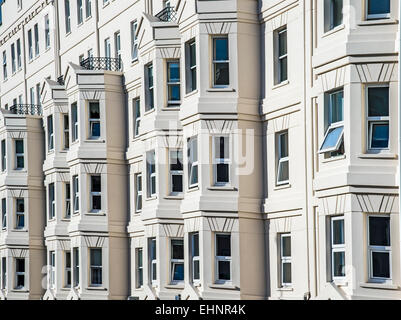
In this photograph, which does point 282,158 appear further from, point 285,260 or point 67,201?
point 67,201

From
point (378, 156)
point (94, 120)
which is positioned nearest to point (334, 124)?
point (378, 156)

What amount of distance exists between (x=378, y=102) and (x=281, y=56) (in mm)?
5546

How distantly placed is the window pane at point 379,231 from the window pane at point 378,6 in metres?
4.76

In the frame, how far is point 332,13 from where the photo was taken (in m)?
26.3

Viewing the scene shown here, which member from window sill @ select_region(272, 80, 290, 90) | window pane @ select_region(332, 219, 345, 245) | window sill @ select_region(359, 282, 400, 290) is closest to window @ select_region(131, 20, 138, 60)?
window sill @ select_region(272, 80, 290, 90)

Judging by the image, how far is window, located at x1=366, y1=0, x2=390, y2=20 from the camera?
24.9 m

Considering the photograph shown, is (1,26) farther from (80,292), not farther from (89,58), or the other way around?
(80,292)

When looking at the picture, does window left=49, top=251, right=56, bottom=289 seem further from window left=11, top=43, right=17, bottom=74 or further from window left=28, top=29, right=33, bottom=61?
window left=11, top=43, right=17, bottom=74

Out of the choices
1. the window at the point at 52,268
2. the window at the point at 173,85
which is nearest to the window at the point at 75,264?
the window at the point at 52,268

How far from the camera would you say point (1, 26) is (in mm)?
58188

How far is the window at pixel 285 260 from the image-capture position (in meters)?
29.4
